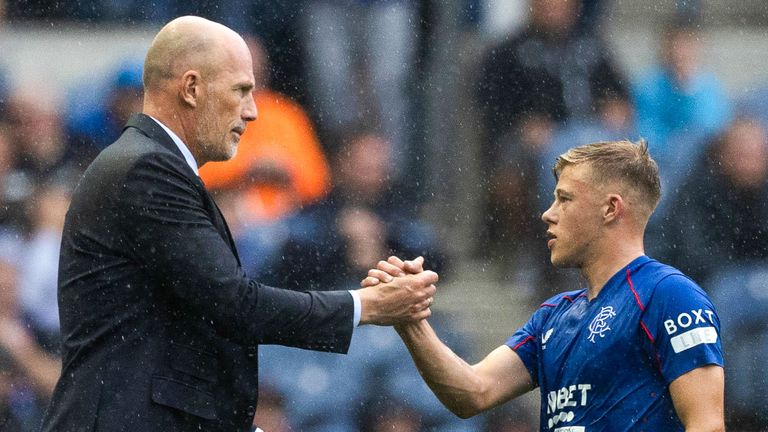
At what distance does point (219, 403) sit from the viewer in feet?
11.0

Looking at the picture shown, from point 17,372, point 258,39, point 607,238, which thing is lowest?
point 17,372

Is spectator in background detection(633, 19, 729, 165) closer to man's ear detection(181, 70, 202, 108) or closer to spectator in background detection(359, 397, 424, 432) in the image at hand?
spectator in background detection(359, 397, 424, 432)

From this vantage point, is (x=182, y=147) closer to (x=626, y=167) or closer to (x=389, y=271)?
(x=389, y=271)

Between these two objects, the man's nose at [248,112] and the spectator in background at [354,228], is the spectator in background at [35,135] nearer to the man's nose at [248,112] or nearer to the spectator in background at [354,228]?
the spectator in background at [354,228]

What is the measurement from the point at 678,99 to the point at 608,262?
111 inches

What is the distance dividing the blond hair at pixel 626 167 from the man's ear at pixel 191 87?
3.72ft

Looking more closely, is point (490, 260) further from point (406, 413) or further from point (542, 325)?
point (542, 325)

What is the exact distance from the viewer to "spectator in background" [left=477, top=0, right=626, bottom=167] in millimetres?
6328

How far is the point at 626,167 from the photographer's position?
391 cm

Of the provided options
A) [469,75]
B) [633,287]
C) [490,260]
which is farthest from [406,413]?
[633,287]

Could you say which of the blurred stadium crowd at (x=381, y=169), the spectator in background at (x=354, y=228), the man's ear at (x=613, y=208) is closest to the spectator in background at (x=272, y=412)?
the blurred stadium crowd at (x=381, y=169)

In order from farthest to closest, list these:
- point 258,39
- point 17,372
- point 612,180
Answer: point 258,39
point 17,372
point 612,180

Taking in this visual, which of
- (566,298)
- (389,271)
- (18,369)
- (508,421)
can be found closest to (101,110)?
(18,369)

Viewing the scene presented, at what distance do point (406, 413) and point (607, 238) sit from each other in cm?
223
